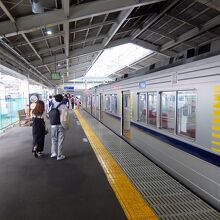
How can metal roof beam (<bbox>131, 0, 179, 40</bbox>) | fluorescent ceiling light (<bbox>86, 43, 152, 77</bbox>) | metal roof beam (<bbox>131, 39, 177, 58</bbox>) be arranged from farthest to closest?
fluorescent ceiling light (<bbox>86, 43, 152, 77</bbox>) < metal roof beam (<bbox>131, 39, 177, 58</bbox>) < metal roof beam (<bbox>131, 0, 179, 40</bbox>)

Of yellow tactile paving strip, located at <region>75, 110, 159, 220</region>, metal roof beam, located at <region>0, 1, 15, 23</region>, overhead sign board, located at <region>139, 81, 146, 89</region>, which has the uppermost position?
metal roof beam, located at <region>0, 1, 15, 23</region>

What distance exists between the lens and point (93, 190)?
3.96 metres

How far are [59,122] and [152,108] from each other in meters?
2.48

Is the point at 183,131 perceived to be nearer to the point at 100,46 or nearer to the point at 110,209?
the point at 110,209

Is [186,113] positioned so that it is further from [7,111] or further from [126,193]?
[7,111]

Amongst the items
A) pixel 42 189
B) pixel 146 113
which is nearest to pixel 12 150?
pixel 42 189

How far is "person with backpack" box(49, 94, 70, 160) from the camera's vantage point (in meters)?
5.95

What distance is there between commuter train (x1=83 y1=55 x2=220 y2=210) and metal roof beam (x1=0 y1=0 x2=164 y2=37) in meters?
2.26

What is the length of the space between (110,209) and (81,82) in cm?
3959

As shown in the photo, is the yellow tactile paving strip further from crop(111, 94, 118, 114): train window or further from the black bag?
crop(111, 94, 118, 114): train window

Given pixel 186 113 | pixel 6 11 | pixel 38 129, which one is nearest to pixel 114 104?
pixel 38 129

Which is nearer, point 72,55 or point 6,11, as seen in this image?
point 6,11

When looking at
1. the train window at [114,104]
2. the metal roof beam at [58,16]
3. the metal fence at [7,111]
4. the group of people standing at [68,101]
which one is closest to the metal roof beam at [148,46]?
the train window at [114,104]

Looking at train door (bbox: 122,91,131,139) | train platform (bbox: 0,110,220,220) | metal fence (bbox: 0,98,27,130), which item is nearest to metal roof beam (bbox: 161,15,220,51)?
train door (bbox: 122,91,131,139)
